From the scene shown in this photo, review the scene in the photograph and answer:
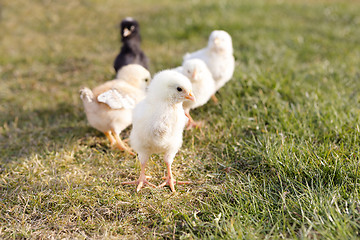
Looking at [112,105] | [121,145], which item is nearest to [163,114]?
[112,105]

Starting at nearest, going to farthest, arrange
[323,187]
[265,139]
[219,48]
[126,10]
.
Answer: [323,187], [265,139], [219,48], [126,10]

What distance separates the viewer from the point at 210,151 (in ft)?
12.0

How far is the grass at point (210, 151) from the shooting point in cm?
258

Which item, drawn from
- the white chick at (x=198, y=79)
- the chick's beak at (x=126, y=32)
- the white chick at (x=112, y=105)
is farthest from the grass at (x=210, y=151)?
the chick's beak at (x=126, y=32)

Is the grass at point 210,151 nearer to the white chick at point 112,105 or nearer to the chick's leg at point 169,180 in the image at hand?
the chick's leg at point 169,180

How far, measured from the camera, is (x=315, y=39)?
6.80 m

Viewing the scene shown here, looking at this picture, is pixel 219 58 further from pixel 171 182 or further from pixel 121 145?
pixel 171 182

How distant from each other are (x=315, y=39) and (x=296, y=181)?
199 inches

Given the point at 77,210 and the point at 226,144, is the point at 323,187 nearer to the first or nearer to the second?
the point at 226,144

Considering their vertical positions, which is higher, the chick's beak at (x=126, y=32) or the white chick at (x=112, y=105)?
the chick's beak at (x=126, y=32)

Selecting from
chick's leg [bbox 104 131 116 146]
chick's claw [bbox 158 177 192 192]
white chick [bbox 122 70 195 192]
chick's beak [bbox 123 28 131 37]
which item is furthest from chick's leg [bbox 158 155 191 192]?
chick's beak [bbox 123 28 131 37]

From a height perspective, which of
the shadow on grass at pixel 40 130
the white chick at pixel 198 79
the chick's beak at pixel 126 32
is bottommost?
the shadow on grass at pixel 40 130

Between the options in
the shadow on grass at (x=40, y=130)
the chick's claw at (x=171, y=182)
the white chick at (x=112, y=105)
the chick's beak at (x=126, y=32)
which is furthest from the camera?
the chick's beak at (x=126, y=32)

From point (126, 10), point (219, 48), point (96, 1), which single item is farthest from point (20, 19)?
point (219, 48)
